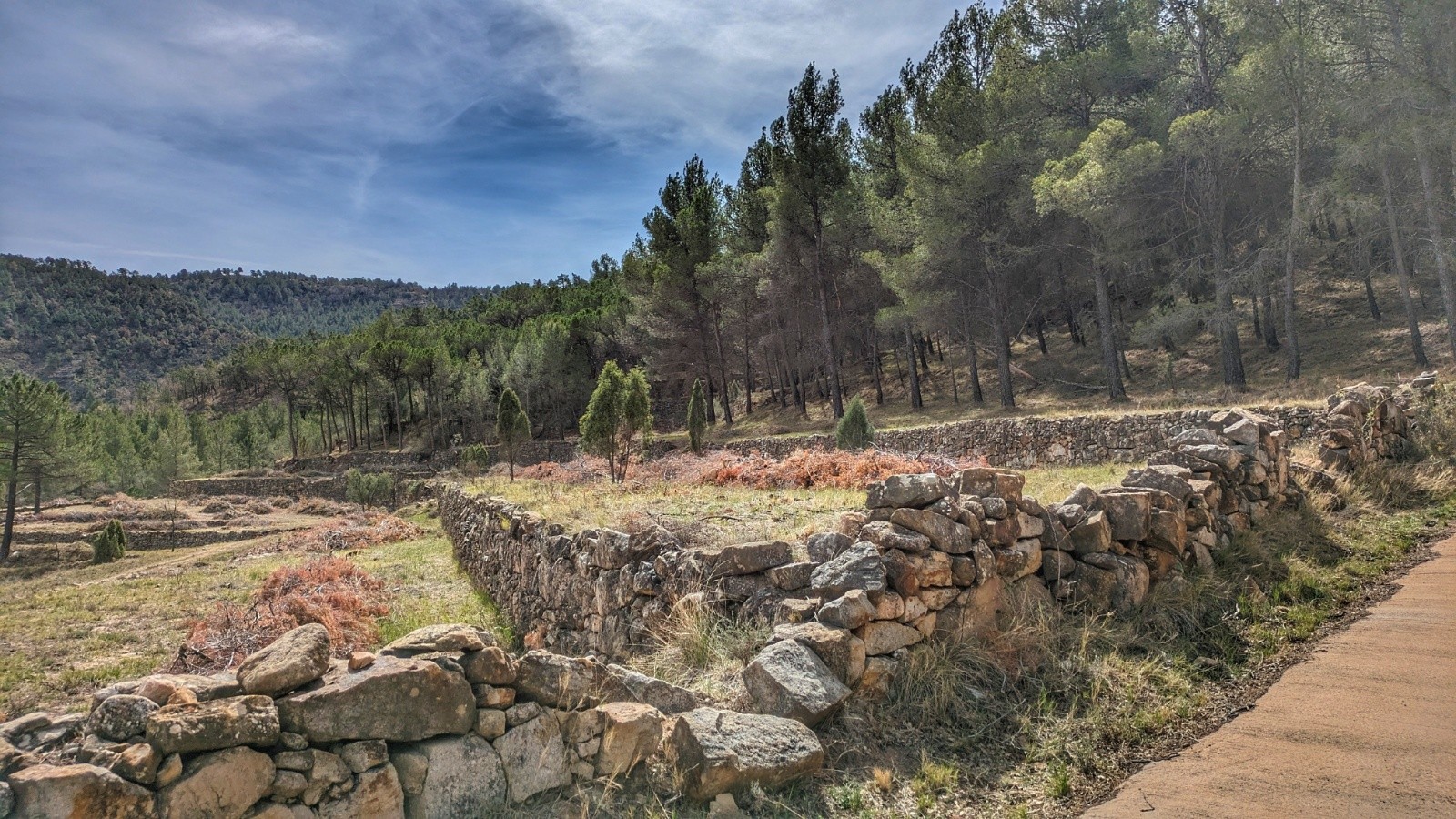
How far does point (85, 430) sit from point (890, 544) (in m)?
69.6

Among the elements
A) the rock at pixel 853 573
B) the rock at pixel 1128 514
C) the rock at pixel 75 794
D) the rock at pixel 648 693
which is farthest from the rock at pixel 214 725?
the rock at pixel 1128 514

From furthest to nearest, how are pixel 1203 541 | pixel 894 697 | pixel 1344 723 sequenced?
pixel 1203 541, pixel 894 697, pixel 1344 723

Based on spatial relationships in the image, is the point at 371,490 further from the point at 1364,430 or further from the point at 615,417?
the point at 1364,430

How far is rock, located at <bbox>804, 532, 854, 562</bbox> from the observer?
5008mm

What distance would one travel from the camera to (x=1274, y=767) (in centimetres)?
362

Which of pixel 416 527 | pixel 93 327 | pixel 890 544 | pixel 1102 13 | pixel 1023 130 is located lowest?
pixel 416 527

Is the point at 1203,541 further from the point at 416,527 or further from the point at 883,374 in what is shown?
the point at 883,374

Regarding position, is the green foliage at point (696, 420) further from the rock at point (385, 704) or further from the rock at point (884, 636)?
the rock at point (385, 704)

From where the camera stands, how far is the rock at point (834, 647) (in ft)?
13.3

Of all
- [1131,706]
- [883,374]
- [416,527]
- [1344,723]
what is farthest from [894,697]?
[883,374]

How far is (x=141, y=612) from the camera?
546 inches

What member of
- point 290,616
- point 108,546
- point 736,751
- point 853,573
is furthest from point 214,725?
point 108,546

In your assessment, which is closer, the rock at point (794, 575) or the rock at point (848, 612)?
the rock at point (848, 612)

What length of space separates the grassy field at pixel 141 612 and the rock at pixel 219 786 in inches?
303
